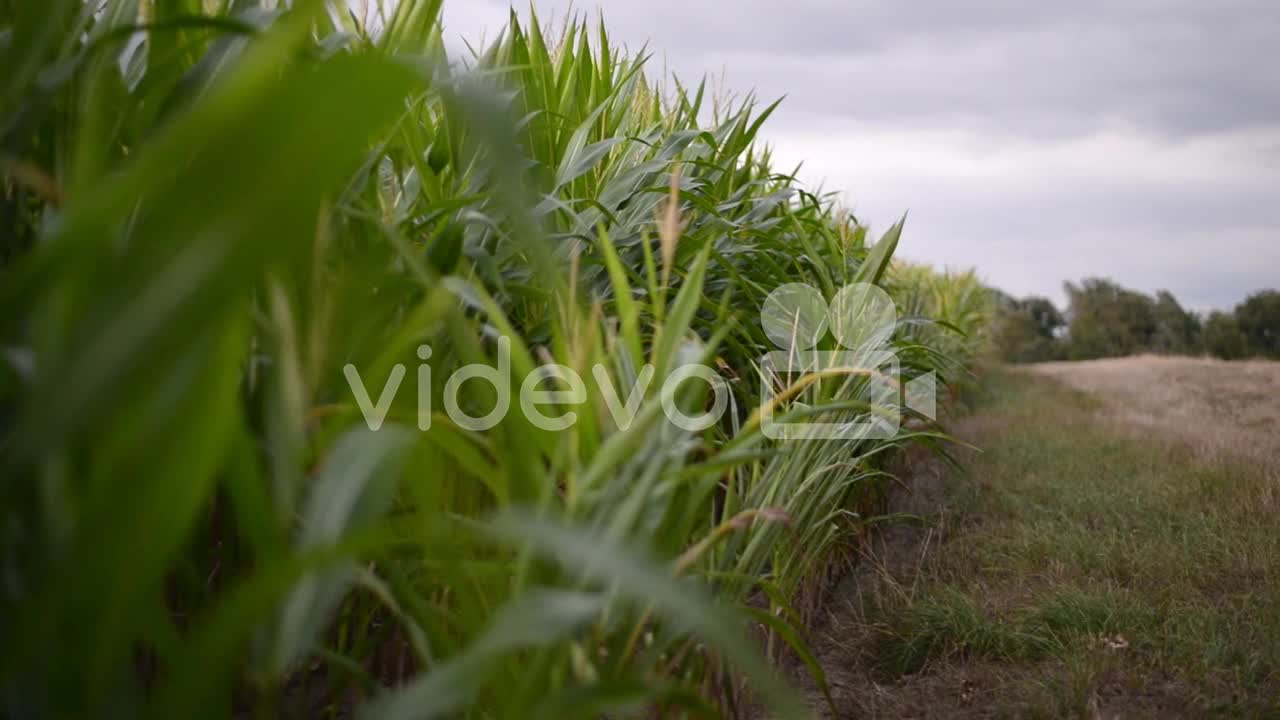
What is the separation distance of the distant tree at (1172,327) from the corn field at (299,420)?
62.1 ft

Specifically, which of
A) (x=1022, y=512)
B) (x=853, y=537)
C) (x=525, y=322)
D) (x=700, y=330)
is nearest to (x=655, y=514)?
(x=525, y=322)

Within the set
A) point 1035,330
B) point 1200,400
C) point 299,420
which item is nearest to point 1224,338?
point 1035,330

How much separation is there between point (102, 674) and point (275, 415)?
0.19 metres

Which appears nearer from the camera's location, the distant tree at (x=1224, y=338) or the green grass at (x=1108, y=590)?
the green grass at (x=1108, y=590)

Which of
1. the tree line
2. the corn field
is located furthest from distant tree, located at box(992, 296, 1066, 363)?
the corn field

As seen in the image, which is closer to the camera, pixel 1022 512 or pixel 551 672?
pixel 551 672

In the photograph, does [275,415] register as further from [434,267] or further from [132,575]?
[434,267]

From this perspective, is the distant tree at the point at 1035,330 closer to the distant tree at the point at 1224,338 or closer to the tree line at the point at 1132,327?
the tree line at the point at 1132,327

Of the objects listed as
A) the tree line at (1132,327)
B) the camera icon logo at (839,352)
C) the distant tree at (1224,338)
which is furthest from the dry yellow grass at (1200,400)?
the distant tree at (1224,338)

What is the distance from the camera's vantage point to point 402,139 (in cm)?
128

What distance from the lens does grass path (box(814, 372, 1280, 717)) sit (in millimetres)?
1373

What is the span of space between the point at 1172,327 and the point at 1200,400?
1482 cm

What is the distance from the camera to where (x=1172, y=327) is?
17969 mm

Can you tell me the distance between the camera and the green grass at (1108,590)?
138cm
